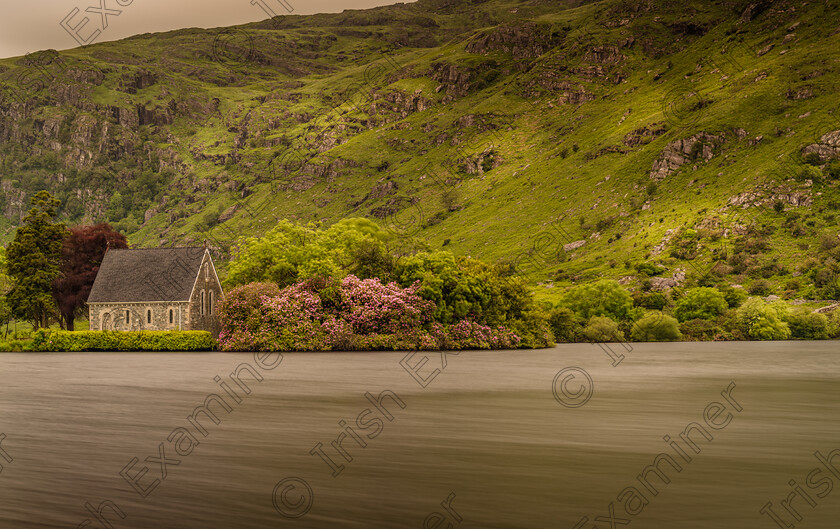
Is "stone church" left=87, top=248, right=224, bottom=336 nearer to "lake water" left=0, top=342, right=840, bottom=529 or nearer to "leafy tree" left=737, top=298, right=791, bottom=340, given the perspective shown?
"lake water" left=0, top=342, right=840, bottom=529

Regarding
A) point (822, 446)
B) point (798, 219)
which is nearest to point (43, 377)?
point (822, 446)

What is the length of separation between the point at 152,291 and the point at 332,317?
1089 inches

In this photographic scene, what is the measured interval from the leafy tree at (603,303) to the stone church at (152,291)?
219 feet

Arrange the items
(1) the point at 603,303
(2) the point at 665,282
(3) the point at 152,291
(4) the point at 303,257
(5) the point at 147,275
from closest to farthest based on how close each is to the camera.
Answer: (4) the point at 303,257, (3) the point at 152,291, (5) the point at 147,275, (1) the point at 603,303, (2) the point at 665,282

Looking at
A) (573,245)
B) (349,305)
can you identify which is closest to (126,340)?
(349,305)

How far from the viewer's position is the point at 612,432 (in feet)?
67.5

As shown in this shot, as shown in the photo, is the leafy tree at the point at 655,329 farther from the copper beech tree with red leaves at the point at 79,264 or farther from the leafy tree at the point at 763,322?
the copper beech tree with red leaves at the point at 79,264

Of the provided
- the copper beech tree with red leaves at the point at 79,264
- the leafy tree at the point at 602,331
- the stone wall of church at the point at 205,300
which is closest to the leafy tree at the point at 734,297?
the leafy tree at the point at 602,331

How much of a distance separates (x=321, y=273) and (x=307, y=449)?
58476 millimetres

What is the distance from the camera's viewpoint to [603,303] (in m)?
125

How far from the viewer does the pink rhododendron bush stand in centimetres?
7038

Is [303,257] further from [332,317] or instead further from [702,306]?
[702,306]

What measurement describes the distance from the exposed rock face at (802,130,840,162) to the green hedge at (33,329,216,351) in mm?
169971

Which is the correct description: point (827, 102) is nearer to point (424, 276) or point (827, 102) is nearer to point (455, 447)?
point (424, 276)
